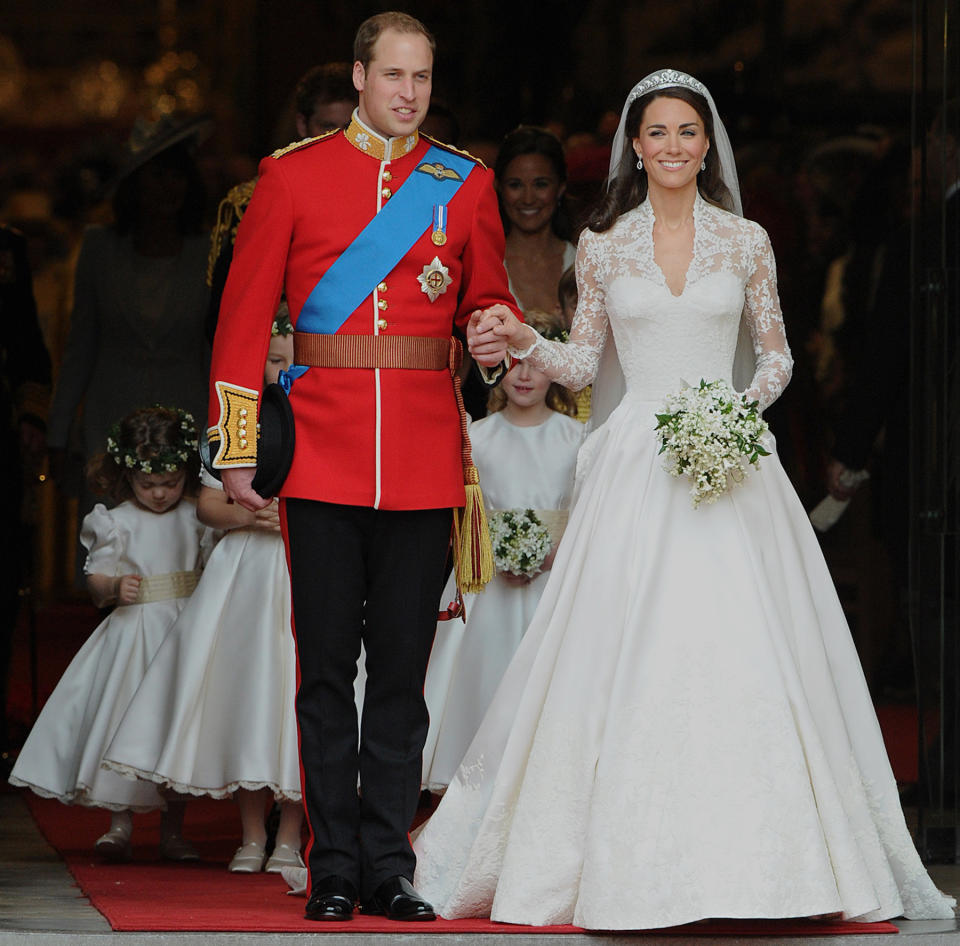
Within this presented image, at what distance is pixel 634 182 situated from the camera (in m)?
5.11

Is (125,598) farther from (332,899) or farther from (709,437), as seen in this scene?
(709,437)

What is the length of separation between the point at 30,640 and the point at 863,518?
138 inches

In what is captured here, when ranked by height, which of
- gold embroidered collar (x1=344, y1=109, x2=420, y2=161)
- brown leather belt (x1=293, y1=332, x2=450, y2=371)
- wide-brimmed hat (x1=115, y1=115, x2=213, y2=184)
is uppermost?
wide-brimmed hat (x1=115, y1=115, x2=213, y2=184)

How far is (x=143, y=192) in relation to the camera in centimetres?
826

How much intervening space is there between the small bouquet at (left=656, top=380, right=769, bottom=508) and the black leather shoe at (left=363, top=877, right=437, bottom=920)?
1.10 metres

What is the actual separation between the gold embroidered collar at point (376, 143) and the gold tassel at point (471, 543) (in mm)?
761

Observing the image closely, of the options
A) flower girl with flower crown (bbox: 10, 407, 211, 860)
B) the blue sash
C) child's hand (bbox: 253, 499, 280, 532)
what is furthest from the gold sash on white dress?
the blue sash

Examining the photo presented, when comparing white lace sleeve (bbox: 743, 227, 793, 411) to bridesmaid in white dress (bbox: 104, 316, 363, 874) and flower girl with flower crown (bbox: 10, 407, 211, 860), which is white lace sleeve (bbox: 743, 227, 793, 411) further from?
flower girl with flower crown (bbox: 10, 407, 211, 860)

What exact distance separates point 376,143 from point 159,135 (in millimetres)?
3986

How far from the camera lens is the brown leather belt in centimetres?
452

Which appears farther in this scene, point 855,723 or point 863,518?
point 863,518

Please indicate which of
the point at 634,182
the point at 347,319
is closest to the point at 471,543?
the point at 347,319

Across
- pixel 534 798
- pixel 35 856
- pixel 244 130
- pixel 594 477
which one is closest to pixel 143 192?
pixel 244 130

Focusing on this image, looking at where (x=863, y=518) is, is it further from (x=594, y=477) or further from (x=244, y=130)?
(x=594, y=477)
